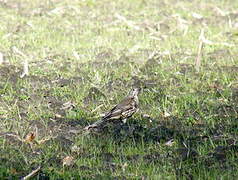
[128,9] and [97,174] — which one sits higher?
[97,174]

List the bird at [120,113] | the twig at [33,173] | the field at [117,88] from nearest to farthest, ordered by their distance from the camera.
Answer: the twig at [33,173], the field at [117,88], the bird at [120,113]

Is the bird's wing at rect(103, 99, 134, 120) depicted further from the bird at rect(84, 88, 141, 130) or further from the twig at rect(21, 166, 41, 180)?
the twig at rect(21, 166, 41, 180)

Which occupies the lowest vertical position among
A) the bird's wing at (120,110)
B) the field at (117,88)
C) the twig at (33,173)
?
the field at (117,88)

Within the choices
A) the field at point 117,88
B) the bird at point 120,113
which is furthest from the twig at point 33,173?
the bird at point 120,113

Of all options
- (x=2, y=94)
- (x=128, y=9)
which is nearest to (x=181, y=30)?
(x=128, y=9)

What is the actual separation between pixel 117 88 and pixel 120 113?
1953 millimetres

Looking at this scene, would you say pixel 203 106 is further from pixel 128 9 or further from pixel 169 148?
pixel 128 9

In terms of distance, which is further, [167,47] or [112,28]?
[112,28]

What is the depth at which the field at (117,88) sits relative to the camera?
7062mm

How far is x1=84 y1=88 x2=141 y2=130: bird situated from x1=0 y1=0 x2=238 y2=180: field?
0.11 metres

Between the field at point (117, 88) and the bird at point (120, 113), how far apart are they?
110 mm

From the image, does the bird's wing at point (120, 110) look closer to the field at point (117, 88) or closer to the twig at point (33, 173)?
the field at point (117, 88)

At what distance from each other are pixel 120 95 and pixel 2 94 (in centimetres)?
189

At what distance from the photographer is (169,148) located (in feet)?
24.6
